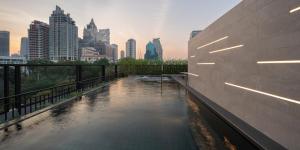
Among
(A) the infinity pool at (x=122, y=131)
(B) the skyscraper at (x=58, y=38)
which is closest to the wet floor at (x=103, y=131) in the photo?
(A) the infinity pool at (x=122, y=131)

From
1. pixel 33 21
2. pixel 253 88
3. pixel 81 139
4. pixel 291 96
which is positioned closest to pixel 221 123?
pixel 253 88

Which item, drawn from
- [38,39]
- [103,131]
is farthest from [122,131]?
[38,39]

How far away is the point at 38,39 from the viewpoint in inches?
7544

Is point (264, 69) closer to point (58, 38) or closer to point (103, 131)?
point (103, 131)

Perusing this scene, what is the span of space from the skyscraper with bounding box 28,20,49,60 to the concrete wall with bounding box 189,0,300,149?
205866mm

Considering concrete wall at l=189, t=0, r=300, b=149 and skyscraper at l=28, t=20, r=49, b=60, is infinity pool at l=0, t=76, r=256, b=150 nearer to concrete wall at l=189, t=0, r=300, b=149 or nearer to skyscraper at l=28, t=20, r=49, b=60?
concrete wall at l=189, t=0, r=300, b=149

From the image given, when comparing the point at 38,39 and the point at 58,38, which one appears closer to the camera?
the point at 38,39

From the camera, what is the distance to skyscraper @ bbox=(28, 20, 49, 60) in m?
191

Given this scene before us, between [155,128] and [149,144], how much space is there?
1948 mm

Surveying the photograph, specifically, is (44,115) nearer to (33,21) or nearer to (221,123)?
(221,123)

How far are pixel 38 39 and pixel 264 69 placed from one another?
211101 millimetres

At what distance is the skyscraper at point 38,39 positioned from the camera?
19075 centimetres

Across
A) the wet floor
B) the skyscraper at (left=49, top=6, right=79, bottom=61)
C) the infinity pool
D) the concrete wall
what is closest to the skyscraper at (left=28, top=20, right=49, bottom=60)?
the skyscraper at (left=49, top=6, right=79, bottom=61)

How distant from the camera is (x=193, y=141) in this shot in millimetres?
7152
